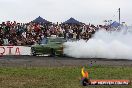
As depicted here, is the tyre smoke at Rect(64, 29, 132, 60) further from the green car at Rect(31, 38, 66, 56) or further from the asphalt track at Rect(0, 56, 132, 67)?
the asphalt track at Rect(0, 56, 132, 67)

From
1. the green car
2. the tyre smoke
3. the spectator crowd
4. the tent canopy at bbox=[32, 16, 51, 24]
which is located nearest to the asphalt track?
the tyre smoke

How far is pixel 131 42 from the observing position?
30.4m

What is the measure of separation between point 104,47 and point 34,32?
786cm

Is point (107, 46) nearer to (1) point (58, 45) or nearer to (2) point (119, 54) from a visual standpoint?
(2) point (119, 54)

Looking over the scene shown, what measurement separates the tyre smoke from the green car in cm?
53

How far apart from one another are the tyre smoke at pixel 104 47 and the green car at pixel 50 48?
1.73 ft

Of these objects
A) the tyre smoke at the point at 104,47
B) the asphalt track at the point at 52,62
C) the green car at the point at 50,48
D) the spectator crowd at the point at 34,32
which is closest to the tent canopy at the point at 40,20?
the spectator crowd at the point at 34,32

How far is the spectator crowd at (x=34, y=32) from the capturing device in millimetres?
34656

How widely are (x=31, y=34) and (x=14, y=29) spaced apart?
4.97 feet

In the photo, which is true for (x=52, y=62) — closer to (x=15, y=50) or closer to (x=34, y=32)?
(x=15, y=50)

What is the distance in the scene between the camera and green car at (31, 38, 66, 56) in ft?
98.4

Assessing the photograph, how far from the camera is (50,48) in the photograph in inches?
1189

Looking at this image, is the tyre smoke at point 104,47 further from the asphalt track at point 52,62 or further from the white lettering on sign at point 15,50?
the asphalt track at point 52,62

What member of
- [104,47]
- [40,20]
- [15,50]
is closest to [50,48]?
[104,47]
